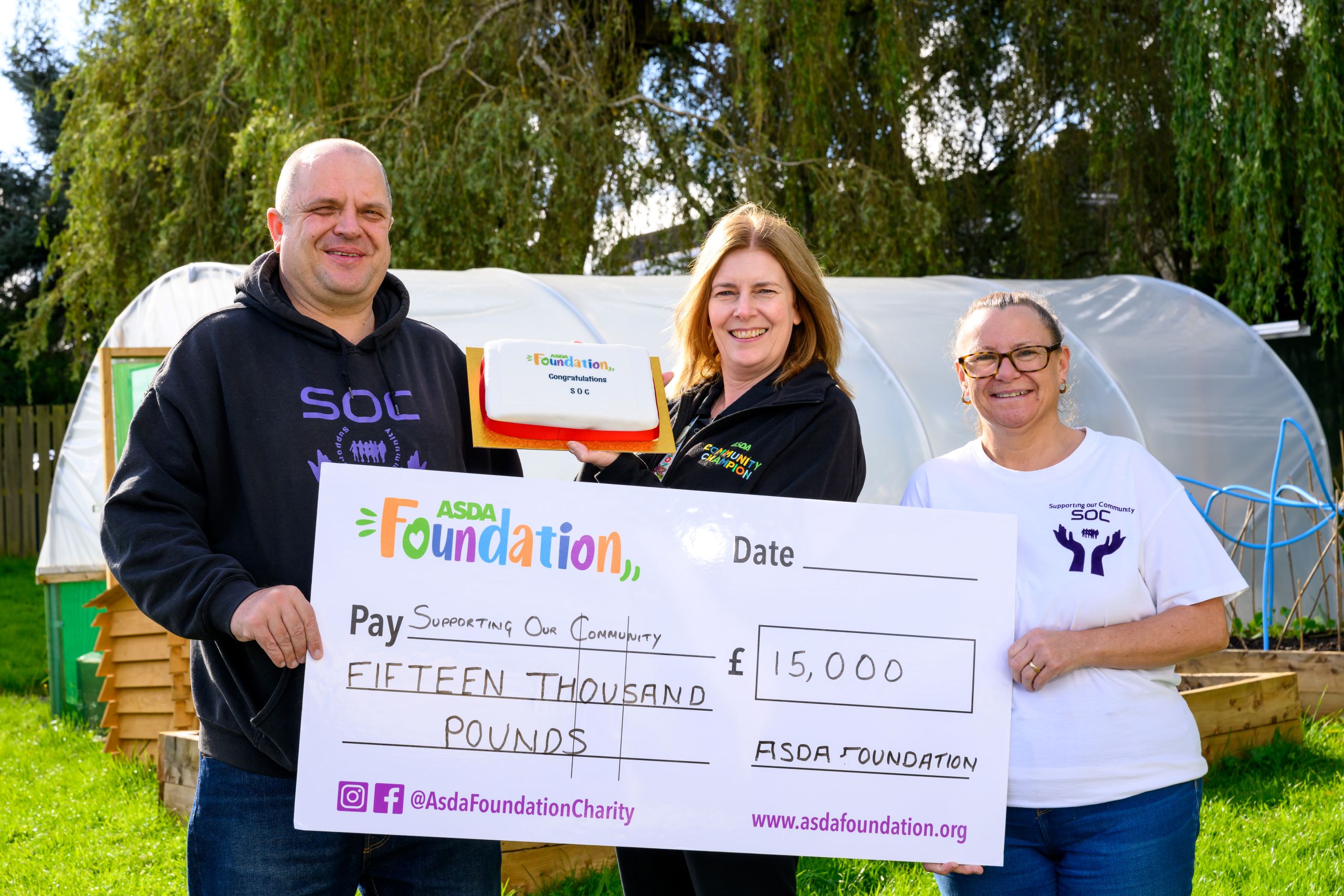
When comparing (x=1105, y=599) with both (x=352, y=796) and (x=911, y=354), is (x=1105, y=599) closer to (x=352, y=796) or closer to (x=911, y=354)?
(x=352, y=796)

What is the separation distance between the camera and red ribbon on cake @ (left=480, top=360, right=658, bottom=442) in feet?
7.64

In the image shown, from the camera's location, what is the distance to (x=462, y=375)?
2.48m

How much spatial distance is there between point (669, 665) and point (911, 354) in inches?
220

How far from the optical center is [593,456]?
7.88 ft

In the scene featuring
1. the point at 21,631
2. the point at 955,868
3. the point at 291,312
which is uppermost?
the point at 291,312

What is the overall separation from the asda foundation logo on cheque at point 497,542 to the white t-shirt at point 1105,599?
72 cm

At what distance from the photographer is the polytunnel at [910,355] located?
675cm

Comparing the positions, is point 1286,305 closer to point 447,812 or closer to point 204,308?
point 204,308

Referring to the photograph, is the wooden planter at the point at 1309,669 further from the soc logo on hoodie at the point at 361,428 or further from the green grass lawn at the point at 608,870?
the soc logo on hoodie at the point at 361,428

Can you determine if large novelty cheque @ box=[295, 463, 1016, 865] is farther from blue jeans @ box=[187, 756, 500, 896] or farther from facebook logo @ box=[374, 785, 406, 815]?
blue jeans @ box=[187, 756, 500, 896]

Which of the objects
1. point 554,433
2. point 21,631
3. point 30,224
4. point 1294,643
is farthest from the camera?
point 30,224

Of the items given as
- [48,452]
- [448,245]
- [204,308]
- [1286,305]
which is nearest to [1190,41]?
[1286,305]

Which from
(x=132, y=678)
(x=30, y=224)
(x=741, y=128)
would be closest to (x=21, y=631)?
(x=132, y=678)

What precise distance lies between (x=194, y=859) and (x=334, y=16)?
7220 millimetres
